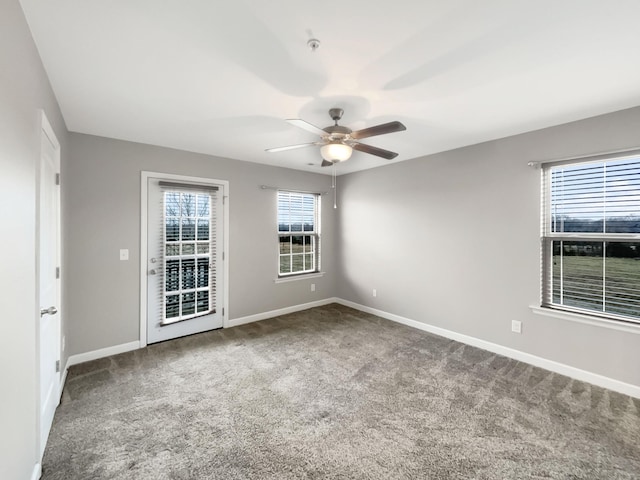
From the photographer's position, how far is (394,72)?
6.33ft

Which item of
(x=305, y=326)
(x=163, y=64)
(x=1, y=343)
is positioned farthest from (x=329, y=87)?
(x=305, y=326)

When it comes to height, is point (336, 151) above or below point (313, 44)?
below

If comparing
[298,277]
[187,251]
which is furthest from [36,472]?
[298,277]

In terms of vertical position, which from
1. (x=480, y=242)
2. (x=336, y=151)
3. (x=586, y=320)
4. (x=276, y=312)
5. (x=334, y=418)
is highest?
(x=336, y=151)

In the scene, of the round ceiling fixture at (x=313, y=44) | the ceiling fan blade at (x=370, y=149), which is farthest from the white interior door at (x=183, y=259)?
the round ceiling fixture at (x=313, y=44)

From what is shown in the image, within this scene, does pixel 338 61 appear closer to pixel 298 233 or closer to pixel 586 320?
pixel 586 320

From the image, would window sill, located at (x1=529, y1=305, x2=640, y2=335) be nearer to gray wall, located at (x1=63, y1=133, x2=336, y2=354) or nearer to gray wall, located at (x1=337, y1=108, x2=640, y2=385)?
gray wall, located at (x1=337, y1=108, x2=640, y2=385)

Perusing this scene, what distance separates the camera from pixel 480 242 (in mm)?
3496

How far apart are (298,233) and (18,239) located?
3.80 metres

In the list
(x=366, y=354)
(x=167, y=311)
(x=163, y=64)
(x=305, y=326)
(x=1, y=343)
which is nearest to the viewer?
(x=1, y=343)

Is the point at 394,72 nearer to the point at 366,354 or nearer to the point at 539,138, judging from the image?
the point at 539,138

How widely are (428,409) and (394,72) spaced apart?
2555 millimetres

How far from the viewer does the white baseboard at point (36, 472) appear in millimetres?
1578

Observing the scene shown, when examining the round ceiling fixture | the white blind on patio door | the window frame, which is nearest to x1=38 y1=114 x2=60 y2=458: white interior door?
the white blind on patio door
